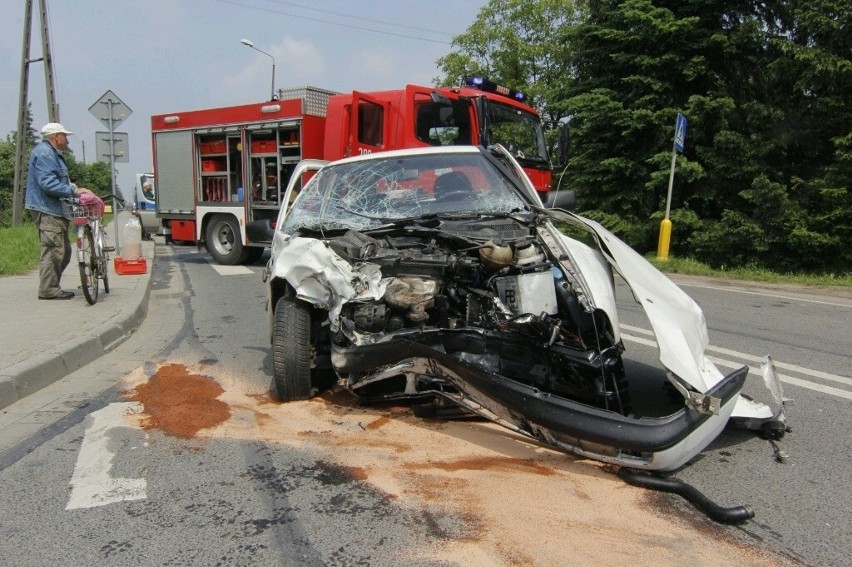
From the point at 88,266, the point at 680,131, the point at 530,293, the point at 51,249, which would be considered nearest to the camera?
the point at 530,293

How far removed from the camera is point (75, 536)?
272cm

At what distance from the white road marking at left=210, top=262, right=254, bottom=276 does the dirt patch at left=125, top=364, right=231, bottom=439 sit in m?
7.07

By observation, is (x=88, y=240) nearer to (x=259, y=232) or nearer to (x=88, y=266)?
(x=88, y=266)

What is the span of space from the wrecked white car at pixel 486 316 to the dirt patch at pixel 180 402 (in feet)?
1.70

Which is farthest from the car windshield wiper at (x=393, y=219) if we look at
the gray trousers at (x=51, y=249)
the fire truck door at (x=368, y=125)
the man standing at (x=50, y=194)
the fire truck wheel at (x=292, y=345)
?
the fire truck door at (x=368, y=125)

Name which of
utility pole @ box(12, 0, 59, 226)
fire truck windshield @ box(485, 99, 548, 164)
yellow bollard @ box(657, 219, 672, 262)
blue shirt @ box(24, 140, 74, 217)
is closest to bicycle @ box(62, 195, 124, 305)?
blue shirt @ box(24, 140, 74, 217)

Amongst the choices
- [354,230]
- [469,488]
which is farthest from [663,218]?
[469,488]

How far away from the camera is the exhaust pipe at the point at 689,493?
8.86 ft

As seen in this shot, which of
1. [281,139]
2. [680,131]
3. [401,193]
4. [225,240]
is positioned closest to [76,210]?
[401,193]

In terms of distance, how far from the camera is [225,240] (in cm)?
1408

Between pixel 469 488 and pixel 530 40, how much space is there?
106ft

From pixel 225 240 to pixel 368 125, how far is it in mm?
Answer: 5580

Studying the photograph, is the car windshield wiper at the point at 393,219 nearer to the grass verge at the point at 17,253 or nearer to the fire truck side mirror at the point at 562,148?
the fire truck side mirror at the point at 562,148

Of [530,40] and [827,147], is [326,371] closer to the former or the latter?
[827,147]
